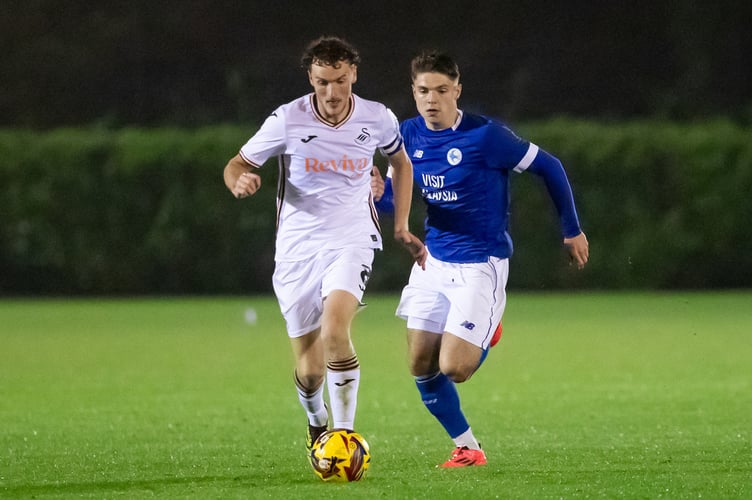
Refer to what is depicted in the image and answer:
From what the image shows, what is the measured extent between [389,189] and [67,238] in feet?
58.6

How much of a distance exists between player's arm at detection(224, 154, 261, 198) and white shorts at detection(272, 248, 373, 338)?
62 cm

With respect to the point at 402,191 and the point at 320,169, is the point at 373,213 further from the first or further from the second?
the point at 320,169

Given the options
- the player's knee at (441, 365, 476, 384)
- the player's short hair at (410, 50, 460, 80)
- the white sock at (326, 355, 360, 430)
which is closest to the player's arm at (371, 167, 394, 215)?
the player's short hair at (410, 50, 460, 80)

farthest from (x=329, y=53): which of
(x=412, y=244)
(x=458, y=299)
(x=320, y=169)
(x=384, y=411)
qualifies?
(x=384, y=411)

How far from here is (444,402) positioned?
8336mm

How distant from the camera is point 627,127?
26438mm

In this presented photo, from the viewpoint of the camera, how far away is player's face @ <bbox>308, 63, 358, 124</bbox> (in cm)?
785

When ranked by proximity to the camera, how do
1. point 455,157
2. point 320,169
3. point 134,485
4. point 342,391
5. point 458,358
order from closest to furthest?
point 134,485 < point 342,391 < point 320,169 < point 458,358 < point 455,157

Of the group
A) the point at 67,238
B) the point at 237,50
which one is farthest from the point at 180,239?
the point at 237,50

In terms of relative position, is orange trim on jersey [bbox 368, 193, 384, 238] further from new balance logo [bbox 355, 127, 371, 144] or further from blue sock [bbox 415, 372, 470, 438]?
blue sock [bbox 415, 372, 470, 438]

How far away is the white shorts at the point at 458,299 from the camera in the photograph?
27.0 feet

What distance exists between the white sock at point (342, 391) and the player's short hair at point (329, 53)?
1.62 meters

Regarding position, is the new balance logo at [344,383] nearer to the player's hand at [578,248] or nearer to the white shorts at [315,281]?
the white shorts at [315,281]

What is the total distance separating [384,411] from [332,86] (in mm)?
3981
